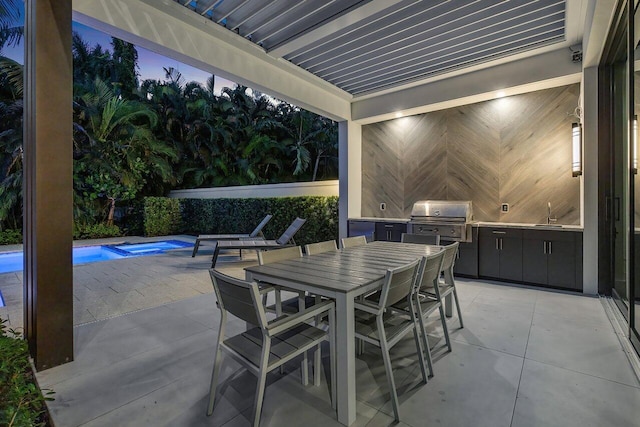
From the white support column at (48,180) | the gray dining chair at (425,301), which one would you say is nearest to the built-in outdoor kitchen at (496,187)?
the gray dining chair at (425,301)

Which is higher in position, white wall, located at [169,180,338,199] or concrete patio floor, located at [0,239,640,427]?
white wall, located at [169,180,338,199]

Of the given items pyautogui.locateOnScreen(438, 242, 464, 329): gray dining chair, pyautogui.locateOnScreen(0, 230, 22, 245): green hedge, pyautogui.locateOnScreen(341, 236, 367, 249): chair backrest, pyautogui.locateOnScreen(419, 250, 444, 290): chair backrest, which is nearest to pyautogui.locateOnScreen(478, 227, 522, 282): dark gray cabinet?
pyautogui.locateOnScreen(438, 242, 464, 329): gray dining chair

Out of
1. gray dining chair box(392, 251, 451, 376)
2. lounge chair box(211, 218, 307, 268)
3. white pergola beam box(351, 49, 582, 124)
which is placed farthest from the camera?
A: lounge chair box(211, 218, 307, 268)

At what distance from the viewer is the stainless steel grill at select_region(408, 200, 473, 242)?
5242 mm

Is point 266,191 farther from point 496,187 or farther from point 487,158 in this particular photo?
point 496,187

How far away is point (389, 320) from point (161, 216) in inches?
426

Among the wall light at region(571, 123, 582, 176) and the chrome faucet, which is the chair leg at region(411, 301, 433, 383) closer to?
the wall light at region(571, 123, 582, 176)

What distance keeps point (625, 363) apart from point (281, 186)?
800 centimetres

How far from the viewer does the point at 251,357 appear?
175cm

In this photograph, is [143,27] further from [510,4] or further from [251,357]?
[510,4]

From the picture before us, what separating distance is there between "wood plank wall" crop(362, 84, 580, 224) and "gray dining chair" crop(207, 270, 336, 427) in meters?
4.70

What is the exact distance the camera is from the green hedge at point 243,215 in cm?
787

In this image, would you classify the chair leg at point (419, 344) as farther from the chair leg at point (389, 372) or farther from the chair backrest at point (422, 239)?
the chair backrest at point (422, 239)

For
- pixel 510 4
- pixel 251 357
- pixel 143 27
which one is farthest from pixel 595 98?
pixel 143 27
